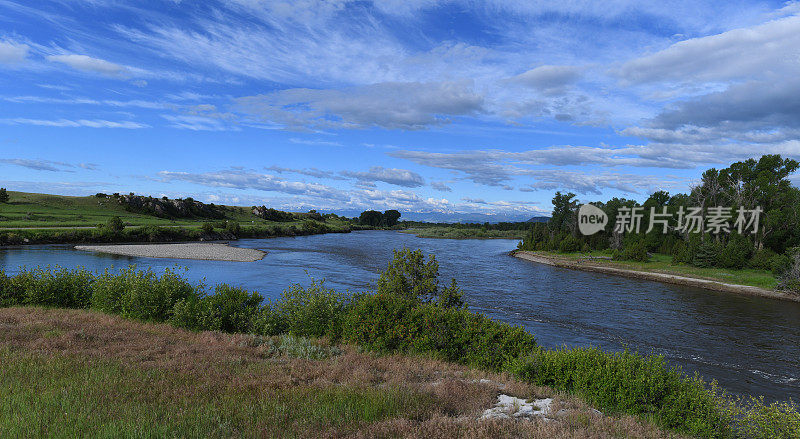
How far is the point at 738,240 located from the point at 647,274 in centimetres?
1861

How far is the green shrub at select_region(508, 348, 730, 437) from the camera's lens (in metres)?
7.92

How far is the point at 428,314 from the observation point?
1383 cm

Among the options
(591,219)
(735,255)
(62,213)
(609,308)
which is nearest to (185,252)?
(62,213)

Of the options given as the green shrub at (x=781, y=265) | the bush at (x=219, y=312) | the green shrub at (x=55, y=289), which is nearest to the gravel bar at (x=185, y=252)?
the green shrub at (x=55, y=289)

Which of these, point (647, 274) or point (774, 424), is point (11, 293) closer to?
point (774, 424)

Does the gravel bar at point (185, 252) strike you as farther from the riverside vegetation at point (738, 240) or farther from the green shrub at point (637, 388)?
the riverside vegetation at point (738, 240)

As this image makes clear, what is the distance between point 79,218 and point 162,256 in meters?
52.9

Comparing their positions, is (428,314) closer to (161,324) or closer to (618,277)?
(161,324)

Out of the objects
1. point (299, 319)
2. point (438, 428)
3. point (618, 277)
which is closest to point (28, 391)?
point (438, 428)

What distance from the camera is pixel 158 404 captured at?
6.93 meters

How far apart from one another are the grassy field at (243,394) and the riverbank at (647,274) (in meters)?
48.7

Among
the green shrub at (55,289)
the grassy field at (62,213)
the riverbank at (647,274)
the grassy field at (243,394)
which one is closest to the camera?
the grassy field at (243,394)

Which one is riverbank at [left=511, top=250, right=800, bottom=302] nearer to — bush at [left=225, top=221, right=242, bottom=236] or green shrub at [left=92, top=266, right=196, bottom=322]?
green shrub at [left=92, top=266, right=196, bottom=322]

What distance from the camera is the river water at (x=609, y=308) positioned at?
71.4ft
